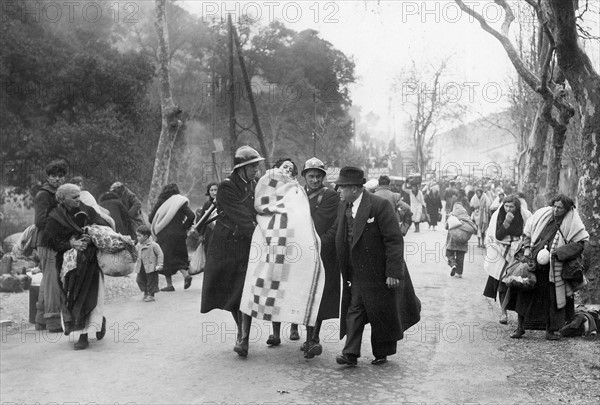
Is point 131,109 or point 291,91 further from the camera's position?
point 291,91

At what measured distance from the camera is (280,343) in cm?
796

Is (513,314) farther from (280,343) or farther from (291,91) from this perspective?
(291,91)

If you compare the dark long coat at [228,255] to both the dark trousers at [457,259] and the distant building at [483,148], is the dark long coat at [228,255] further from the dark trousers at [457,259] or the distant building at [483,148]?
the distant building at [483,148]

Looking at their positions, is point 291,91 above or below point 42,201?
above

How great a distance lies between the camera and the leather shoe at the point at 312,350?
23.8ft

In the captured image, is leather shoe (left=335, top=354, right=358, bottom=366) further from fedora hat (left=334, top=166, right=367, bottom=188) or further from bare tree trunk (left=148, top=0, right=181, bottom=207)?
bare tree trunk (left=148, top=0, right=181, bottom=207)

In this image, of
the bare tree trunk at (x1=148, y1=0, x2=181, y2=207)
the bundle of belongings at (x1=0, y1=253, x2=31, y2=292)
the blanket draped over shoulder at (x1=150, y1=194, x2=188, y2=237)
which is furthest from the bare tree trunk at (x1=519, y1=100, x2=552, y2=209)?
the bundle of belongings at (x1=0, y1=253, x2=31, y2=292)

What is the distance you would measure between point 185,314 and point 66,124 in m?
11.6

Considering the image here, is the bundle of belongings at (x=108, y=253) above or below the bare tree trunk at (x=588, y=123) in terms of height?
below

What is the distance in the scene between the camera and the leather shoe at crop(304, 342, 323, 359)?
7246mm

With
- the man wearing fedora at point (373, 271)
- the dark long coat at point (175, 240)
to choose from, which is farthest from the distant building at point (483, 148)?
the man wearing fedora at point (373, 271)

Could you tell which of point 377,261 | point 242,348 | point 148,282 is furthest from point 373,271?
point 148,282

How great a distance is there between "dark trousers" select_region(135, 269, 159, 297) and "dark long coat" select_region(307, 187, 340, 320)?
4.40 m

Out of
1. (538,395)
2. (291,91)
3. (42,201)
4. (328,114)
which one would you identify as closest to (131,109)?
(42,201)
